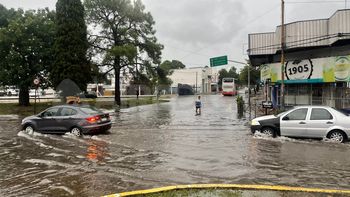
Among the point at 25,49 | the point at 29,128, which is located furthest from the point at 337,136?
the point at 25,49

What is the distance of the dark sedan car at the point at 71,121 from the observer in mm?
17875

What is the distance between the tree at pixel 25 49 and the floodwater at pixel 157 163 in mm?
21585

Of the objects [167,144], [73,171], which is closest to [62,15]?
[167,144]

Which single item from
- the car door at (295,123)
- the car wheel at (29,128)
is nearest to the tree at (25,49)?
the car wheel at (29,128)

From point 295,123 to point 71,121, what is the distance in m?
9.80

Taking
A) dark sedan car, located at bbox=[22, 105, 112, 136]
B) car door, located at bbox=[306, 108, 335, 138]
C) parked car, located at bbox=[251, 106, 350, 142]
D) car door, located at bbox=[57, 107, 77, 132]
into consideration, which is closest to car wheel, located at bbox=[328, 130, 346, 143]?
parked car, located at bbox=[251, 106, 350, 142]

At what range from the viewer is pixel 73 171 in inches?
→ 400

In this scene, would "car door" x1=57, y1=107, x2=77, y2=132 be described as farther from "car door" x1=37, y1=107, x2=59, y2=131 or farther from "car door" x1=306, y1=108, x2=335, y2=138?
"car door" x1=306, y1=108, x2=335, y2=138

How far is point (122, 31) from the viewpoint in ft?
150

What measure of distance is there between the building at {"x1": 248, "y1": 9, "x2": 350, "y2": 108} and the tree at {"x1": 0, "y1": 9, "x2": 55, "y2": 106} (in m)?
21.1

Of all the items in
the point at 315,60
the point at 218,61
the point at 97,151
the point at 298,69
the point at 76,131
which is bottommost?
the point at 97,151

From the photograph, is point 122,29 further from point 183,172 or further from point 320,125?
point 183,172

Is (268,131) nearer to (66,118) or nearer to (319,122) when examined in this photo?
(319,122)

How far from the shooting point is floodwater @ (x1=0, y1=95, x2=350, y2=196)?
342 inches
